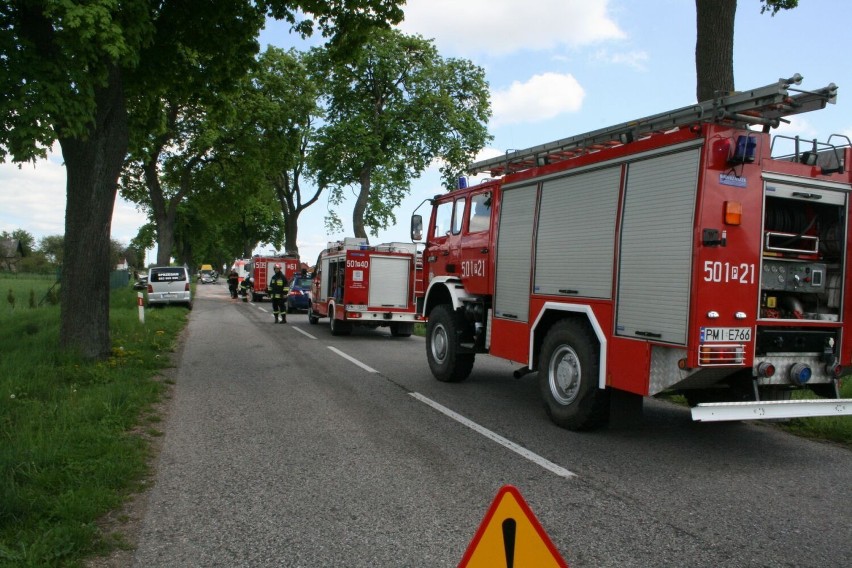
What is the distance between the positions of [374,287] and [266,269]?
2074 cm

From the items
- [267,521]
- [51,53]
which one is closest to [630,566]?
[267,521]

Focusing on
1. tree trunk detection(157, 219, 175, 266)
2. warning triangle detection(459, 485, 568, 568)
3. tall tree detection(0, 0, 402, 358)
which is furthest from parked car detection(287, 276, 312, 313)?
warning triangle detection(459, 485, 568, 568)

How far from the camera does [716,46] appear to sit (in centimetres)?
942

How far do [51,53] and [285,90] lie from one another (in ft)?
73.2

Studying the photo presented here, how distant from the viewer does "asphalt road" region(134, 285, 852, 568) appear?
149 inches

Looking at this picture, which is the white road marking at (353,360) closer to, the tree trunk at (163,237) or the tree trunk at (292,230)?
the tree trunk at (163,237)

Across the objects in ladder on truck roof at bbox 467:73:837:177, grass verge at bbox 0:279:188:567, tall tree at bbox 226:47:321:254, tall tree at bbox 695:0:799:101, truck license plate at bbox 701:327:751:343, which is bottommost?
grass verge at bbox 0:279:188:567

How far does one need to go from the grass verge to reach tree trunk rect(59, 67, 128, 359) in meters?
0.53

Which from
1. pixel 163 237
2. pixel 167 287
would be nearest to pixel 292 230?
pixel 163 237

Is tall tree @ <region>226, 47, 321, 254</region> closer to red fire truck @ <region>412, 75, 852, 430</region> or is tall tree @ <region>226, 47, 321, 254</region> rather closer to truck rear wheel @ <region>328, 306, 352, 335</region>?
truck rear wheel @ <region>328, 306, 352, 335</region>

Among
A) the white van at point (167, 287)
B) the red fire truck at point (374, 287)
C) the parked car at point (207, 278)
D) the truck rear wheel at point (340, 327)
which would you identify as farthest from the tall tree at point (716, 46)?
the parked car at point (207, 278)

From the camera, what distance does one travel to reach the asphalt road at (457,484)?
3785 millimetres

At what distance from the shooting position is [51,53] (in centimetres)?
916

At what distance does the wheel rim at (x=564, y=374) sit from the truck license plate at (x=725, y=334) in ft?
4.66
